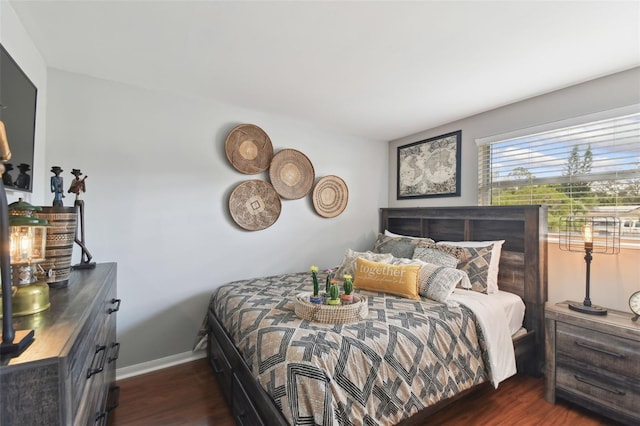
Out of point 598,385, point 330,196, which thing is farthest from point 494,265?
point 330,196

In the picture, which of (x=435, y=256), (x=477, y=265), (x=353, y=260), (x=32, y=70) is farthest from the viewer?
(x=353, y=260)

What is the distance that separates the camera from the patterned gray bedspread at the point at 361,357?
4.20ft

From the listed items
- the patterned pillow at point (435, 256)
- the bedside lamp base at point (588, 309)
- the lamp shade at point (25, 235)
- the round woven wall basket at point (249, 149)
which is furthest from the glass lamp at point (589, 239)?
the lamp shade at point (25, 235)

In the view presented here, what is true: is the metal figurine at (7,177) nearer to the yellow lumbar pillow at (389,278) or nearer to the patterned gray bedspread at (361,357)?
the patterned gray bedspread at (361,357)

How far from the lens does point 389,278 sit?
2.28 meters

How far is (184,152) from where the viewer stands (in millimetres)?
2619

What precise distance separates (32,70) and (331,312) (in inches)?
94.8

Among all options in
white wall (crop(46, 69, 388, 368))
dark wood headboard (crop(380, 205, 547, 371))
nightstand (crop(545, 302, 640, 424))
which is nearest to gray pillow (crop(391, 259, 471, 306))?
dark wood headboard (crop(380, 205, 547, 371))

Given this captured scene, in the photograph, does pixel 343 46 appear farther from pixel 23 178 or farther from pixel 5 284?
pixel 23 178

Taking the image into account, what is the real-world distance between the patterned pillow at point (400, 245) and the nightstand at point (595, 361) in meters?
1.13

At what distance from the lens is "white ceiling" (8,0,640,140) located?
4.96 feet

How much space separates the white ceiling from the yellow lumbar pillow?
4.93ft

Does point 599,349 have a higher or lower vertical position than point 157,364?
higher

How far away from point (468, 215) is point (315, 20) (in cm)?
229
